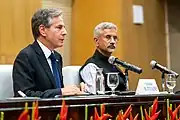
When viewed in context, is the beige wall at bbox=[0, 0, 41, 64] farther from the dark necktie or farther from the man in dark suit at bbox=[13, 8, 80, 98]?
the dark necktie

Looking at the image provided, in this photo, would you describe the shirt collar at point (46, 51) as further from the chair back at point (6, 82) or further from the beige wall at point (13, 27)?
the beige wall at point (13, 27)

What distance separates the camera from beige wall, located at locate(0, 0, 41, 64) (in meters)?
3.92

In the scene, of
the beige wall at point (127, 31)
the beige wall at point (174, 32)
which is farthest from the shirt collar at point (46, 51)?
the beige wall at point (174, 32)

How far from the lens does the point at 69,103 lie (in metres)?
1.59

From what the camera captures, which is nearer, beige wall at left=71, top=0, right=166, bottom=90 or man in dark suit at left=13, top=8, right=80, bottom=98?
man in dark suit at left=13, top=8, right=80, bottom=98

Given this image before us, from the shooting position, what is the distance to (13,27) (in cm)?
400

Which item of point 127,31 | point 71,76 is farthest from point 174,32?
point 71,76

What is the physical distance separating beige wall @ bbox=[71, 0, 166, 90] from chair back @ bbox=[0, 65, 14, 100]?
2.30 metres

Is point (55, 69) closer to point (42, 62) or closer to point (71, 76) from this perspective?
point (42, 62)

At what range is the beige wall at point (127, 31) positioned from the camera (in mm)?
4742

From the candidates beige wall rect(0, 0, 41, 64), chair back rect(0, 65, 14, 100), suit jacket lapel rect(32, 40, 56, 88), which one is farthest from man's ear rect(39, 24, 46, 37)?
beige wall rect(0, 0, 41, 64)

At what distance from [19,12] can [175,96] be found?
2453mm

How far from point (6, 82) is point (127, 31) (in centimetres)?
249

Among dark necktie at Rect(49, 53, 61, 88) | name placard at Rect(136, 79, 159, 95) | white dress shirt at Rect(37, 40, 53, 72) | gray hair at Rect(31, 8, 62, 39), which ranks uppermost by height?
gray hair at Rect(31, 8, 62, 39)
